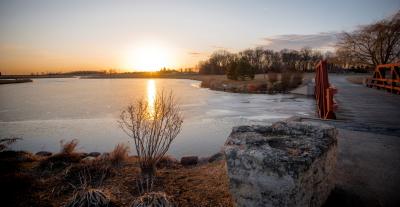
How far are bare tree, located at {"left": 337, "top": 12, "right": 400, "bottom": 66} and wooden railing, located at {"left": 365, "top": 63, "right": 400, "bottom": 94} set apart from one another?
19.5ft

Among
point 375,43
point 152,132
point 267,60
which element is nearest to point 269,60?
point 267,60

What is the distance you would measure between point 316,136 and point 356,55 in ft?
90.9

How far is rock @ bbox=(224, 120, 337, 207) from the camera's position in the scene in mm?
3025

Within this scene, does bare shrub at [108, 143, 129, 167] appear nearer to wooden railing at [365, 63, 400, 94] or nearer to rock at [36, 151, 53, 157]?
rock at [36, 151, 53, 157]

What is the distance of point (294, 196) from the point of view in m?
2.99

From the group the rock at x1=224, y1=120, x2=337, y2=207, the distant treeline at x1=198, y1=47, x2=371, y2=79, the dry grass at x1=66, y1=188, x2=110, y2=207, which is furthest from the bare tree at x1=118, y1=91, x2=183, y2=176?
the distant treeline at x1=198, y1=47, x2=371, y2=79

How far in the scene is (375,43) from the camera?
26.2 metres

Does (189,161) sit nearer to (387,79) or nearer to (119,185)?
(119,185)

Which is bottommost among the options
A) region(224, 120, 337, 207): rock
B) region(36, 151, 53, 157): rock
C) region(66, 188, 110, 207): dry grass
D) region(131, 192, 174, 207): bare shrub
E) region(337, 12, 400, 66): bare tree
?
region(36, 151, 53, 157): rock

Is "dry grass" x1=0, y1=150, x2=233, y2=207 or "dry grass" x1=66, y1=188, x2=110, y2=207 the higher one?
"dry grass" x1=66, y1=188, x2=110, y2=207

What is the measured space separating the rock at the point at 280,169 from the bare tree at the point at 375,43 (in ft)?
88.7

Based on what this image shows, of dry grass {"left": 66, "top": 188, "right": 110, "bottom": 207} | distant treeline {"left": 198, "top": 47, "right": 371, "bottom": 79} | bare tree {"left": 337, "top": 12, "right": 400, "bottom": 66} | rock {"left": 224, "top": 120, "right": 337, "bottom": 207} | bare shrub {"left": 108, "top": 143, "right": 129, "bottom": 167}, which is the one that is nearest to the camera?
rock {"left": 224, "top": 120, "right": 337, "bottom": 207}

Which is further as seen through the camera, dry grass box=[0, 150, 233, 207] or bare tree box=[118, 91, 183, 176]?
bare tree box=[118, 91, 183, 176]

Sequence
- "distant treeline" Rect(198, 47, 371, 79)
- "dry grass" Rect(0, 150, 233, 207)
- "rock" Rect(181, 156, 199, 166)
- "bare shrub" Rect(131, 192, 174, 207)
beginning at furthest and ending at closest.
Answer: "distant treeline" Rect(198, 47, 371, 79) < "rock" Rect(181, 156, 199, 166) < "dry grass" Rect(0, 150, 233, 207) < "bare shrub" Rect(131, 192, 174, 207)
